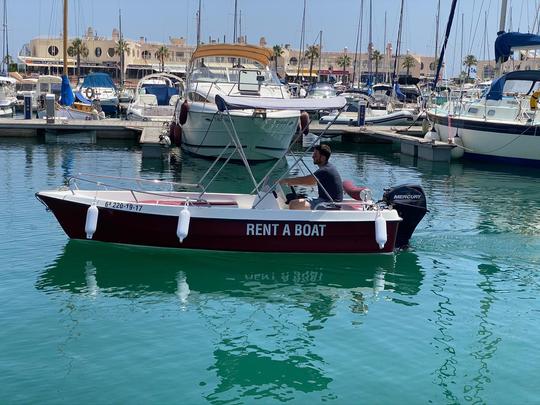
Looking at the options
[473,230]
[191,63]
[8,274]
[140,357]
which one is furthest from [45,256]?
[191,63]

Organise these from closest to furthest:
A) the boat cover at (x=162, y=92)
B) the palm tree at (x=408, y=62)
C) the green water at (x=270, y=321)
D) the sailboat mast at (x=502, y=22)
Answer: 1. the green water at (x=270, y=321)
2. the sailboat mast at (x=502, y=22)
3. the boat cover at (x=162, y=92)
4. the palm tree at (x=408, y=62)

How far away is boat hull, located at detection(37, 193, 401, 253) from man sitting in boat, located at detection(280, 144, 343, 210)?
0.94 ft

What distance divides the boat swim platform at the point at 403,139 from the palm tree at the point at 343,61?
71622 mm

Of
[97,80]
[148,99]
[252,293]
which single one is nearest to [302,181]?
[252,293]

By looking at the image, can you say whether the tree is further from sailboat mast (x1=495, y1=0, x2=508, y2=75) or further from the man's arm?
the man's arm

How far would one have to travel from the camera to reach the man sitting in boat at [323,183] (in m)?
11.6

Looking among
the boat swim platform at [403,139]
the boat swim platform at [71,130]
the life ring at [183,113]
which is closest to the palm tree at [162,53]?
the boat swim platform at [71,130]

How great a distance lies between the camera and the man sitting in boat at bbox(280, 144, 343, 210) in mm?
11643

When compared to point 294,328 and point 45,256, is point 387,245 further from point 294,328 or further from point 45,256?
point 45,256

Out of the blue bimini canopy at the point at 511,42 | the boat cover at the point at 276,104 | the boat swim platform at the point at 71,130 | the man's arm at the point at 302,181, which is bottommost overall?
the boat swim platform at the point at 71,130

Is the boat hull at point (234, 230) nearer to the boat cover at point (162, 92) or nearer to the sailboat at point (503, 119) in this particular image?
the sailboat at point (503, 119)

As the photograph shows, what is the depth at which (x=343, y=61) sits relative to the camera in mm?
105500

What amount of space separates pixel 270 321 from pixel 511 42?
78.0 ft

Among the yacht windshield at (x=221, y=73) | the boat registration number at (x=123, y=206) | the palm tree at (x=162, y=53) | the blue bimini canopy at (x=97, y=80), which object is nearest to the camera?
the boat registration number at (x=123, y=206)
